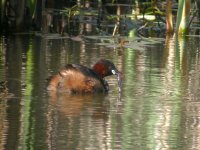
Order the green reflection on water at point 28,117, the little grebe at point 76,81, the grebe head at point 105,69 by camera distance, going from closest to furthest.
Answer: the green reflection on water at point 28,117, the little grebe at point 76,81, the grebe head at point 105,69

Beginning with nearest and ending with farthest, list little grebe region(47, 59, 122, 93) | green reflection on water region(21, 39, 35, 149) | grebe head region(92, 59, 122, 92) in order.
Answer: green reflection on water region(21, 39, 35, 149)
little grebe region(47, 59, 122, 93)
grebe head region(92, 59, 122, 92)

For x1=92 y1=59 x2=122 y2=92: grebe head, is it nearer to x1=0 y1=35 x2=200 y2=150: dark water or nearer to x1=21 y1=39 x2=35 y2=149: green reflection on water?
x1=0 y1=35 x2=200 y2=150: dark water

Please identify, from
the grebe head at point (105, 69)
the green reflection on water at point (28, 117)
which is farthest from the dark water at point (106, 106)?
the grebe head at point (105, 69)

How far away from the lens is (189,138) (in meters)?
7.07

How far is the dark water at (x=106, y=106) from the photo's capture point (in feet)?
22.6

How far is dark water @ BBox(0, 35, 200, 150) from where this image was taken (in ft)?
22.6

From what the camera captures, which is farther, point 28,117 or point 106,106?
point 106,106

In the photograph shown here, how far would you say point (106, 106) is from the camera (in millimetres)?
8523

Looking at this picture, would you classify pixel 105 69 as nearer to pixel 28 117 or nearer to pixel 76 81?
pixel 76 81

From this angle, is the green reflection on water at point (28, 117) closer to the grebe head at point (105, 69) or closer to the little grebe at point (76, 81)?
the little grebe at point (76, 81)

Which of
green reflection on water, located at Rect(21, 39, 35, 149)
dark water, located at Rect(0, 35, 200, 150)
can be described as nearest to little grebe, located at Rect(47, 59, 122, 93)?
dark water, located at Rect(0, 35, 200, 150)

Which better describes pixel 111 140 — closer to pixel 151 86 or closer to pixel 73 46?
pixel 151 86

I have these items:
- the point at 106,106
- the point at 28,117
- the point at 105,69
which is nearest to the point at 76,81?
the point at 105,69

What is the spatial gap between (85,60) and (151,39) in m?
3.20
